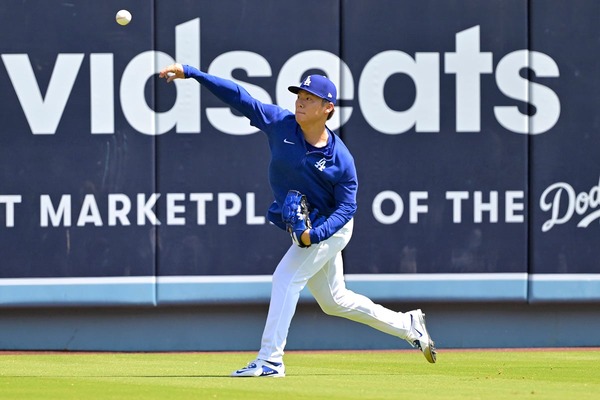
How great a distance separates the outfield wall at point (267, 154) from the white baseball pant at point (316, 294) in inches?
88.6

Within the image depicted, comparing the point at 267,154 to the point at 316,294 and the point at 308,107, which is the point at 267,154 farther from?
the point at 308,107

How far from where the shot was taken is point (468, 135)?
1055 centimetres

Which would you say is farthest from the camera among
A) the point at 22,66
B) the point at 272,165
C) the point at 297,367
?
the point at 22,66

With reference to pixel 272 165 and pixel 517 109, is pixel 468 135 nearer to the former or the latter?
pixel 517 109

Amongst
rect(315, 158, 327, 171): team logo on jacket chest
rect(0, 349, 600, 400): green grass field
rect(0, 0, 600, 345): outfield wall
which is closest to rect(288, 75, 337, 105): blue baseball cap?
rect(315, 158, 327, 171): team logo on jacket chest

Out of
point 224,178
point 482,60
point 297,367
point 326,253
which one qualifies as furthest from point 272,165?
point 482,60

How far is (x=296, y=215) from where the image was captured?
7648 millimetres

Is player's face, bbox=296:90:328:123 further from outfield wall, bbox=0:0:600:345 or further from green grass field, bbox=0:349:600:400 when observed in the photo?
outfield wall, bbox=0:0:600:345

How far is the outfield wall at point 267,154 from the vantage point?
10352 millimetres

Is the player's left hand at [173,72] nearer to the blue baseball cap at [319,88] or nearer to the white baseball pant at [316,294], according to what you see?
the blue baseball cap at [319,88]

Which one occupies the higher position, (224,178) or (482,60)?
(482,60)

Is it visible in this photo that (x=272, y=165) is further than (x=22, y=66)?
No

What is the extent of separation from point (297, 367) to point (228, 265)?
1.72m

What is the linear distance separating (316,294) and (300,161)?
3.08ft
